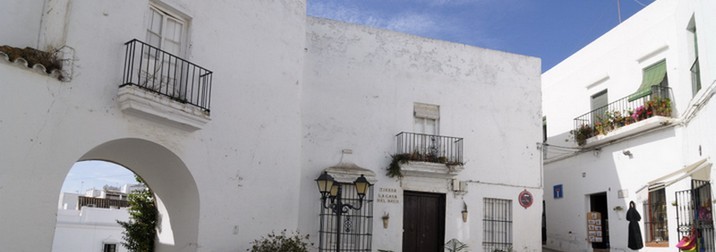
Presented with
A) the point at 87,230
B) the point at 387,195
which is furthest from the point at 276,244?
the point at 87,230

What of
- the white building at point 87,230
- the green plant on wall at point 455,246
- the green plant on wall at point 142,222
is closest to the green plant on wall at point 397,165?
the green plant on wall at point 455,246

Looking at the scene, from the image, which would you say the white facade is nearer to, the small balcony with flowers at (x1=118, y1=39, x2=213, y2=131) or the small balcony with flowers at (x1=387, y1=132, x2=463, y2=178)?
the small balcony with flowers at (x1=387, y1=132, x2=463, y2=178)

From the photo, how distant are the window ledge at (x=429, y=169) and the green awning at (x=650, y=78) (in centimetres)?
492

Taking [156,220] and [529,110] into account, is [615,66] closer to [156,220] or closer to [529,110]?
[529,110]

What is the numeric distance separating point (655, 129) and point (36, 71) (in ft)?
42.0

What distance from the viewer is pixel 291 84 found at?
40.2 ft

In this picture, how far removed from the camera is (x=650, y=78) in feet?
48.5

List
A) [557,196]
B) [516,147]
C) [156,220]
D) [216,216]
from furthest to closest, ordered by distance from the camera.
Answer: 1. [557,196]
2. [516,147]
3. [156,220]
4. [216,216]

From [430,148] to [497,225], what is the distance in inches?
103

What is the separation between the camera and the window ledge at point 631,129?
44.0ft

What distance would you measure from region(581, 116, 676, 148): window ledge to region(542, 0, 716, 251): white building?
0.03 meters

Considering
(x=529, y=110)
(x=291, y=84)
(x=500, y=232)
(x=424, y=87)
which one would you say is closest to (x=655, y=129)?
(x=529, y=110)

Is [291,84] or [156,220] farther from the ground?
[291,84]

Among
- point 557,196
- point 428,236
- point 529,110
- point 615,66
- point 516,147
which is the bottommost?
point 428,236
